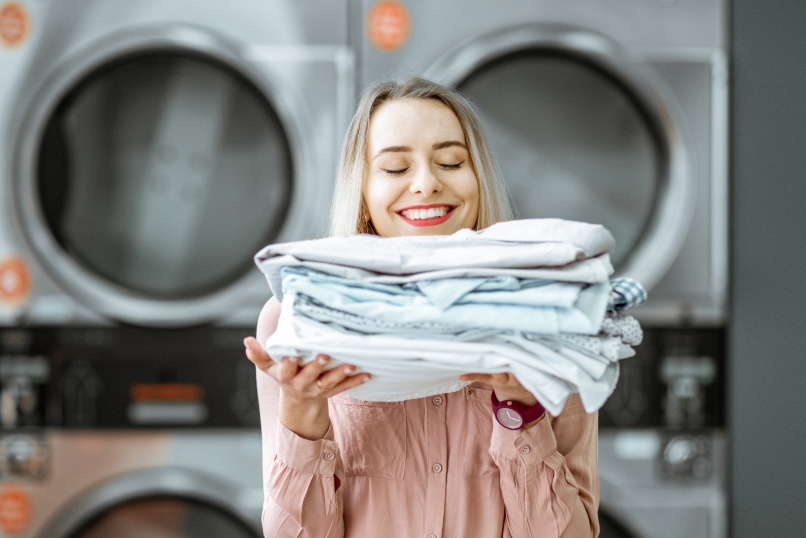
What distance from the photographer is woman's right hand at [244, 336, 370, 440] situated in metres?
0.66

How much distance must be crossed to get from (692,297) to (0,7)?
150 cm

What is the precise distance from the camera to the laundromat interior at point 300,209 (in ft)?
4.88

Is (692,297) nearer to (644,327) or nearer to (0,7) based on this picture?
(644,327)

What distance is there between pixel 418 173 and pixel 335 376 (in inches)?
11.1

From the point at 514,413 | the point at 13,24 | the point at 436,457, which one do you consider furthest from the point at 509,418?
the point at 13,24

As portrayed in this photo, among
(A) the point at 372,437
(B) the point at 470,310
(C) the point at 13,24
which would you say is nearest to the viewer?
(B) the point at 470,310

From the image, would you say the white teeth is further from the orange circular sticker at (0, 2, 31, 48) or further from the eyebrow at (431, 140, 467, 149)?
the orange circular sticker at (0, 2, 31, 48)

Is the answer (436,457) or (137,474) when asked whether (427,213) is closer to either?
(436,457)

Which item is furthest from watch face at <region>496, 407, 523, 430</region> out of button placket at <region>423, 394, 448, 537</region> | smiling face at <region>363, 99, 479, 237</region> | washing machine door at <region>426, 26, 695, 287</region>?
washing machine door at <region>426, 26, 695, 287</region>

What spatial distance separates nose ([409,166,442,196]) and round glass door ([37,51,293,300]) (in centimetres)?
71

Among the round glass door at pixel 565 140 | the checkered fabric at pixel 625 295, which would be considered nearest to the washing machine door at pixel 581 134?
the round glass door at pixel 565 140

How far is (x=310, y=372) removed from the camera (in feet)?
2.17

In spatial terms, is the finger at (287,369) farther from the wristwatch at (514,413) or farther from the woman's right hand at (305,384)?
the wristwatch at (514,413)

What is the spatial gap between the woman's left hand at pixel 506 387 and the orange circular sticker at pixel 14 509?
1.16m
